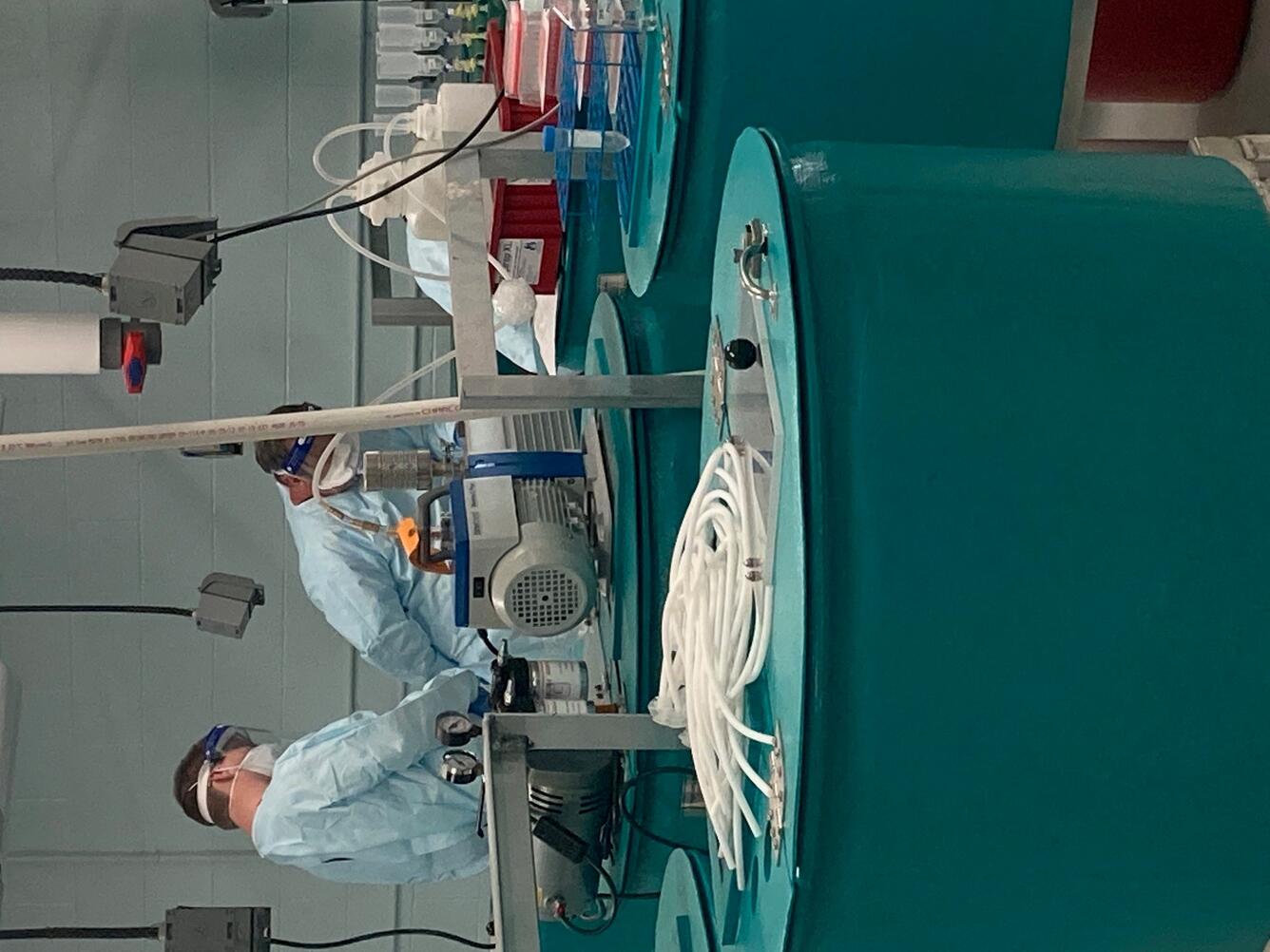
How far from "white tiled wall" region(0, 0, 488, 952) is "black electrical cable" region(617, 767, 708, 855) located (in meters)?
1.74

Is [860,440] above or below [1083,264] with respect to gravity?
below

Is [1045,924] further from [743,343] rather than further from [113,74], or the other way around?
[113,74]

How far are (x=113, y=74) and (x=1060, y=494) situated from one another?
2.74m

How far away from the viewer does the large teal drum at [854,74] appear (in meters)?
1.28

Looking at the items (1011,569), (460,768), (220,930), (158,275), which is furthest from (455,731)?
(1011,569)

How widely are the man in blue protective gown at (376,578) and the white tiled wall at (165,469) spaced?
26 centimetres

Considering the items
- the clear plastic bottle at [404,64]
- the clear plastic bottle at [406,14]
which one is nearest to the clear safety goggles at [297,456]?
the clear plastic bottle at [404,64]

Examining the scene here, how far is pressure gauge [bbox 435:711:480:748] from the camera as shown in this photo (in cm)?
181

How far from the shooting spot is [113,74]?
3049 mm

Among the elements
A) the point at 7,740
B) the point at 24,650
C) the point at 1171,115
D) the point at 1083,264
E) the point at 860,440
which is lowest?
the point at 24,650

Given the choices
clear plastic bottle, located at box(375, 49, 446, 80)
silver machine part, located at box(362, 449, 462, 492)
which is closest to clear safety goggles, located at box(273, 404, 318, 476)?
clear plastic bottle, located at box(375, 49, 446, 80)

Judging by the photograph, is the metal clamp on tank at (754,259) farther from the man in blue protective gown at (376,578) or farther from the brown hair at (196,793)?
the brown hair at (196,793)

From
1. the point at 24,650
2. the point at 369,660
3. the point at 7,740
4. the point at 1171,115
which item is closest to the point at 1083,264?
the point at 1171,115

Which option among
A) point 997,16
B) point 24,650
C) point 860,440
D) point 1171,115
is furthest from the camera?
point 24,650
